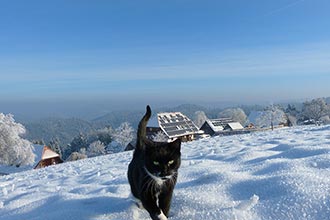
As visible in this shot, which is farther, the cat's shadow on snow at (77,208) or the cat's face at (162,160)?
the cat's shadow on snow at (77,208)

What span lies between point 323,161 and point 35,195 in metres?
4.01

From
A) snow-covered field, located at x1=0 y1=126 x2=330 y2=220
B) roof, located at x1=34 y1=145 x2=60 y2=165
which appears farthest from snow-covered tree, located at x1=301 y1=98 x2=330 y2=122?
snow-covered field, located at x1=0 y1=126 x2=330 y2=220

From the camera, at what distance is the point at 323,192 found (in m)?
2.45

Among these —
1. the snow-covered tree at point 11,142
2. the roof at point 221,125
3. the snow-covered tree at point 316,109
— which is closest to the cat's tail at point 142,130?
the snow-covered tree at point 11,142

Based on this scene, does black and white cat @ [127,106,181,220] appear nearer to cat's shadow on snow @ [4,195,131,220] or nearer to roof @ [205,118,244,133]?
cat's shadow on snow @ [4,195,131,220]

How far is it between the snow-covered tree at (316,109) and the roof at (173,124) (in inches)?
1284

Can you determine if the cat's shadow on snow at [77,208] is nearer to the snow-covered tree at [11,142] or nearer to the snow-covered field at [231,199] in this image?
the snow-covered field at [231,199]

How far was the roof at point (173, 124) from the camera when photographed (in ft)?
131

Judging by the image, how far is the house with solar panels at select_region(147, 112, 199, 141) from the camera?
39.3 meters

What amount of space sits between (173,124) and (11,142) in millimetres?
23697

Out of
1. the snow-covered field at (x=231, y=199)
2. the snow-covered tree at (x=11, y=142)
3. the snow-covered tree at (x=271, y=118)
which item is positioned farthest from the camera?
the snow-covered tree at (x=271, y=118)

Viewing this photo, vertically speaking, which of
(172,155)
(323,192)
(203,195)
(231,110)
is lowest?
(231,110)

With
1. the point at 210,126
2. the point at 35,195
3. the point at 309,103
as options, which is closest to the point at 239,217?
the point at 35,195

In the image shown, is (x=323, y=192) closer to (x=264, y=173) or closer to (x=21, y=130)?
(x=264, y=173)
